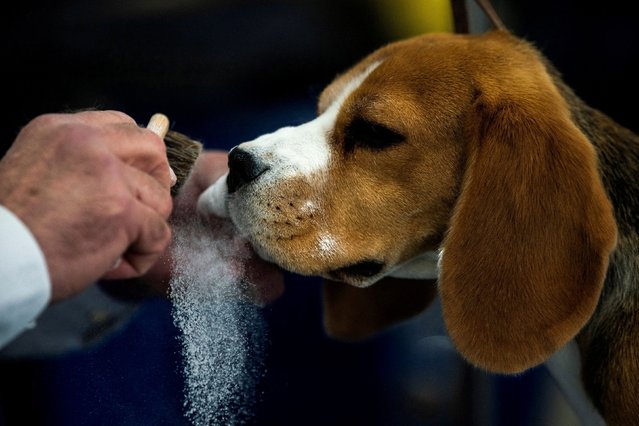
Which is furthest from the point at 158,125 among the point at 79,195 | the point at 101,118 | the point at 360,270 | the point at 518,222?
the point at 518,222

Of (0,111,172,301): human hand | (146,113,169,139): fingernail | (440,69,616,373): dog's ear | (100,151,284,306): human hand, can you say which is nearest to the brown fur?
(440,69,616,373): dog's ear

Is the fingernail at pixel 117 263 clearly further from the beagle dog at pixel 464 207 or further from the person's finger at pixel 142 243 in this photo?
the beagle dog at pixel 464 207

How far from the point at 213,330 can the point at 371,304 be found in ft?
1.01

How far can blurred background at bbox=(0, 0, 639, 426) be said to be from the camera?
2.52 feet

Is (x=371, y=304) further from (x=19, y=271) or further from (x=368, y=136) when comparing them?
(x=19, y=271)

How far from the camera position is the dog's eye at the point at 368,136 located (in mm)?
939

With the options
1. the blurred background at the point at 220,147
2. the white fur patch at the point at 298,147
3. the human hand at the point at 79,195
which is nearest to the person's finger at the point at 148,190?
the human hand at the point at 79,195

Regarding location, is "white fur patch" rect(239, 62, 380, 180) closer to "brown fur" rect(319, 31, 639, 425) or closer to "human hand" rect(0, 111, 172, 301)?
"brown fur" rect(319, 31, 639, 425)

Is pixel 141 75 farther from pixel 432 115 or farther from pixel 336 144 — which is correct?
pixel 432 115

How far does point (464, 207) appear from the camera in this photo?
2.91 feet

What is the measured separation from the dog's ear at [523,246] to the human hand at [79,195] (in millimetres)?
381

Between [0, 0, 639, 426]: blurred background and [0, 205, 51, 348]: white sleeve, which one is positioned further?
[0, 0, 639, 426]: blurred background

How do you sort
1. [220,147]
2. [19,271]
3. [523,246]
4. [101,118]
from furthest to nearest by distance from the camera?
[220,147] → [523,246] → [101,118] → [19,271]

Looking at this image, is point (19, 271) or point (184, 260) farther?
point (184, 260)
